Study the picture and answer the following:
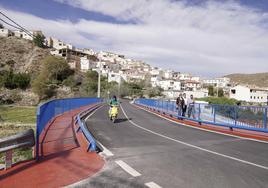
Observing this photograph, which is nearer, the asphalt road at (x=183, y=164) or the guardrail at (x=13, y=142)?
the asphalt road at (x=183, y=164)

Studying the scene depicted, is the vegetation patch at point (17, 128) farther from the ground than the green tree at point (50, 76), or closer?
closer

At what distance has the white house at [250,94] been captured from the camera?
11544 centimetres

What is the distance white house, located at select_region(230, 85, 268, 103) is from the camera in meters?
115

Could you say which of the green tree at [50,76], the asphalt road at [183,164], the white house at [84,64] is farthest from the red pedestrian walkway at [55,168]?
the white house at [84,64]

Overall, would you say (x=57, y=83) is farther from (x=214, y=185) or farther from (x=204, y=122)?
(x=214, y=185)

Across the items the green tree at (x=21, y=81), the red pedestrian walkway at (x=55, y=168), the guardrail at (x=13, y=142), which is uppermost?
the green tree at (x=21, y=81)

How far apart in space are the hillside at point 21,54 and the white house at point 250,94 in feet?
279

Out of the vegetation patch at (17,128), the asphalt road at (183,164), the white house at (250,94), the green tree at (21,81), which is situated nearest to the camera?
the asphalt road at (183,164)

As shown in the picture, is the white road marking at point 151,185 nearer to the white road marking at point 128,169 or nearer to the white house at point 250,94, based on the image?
the white road marking at point 128,169

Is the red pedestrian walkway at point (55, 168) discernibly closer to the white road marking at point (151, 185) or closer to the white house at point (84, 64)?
the white road marking at point (151, 185)

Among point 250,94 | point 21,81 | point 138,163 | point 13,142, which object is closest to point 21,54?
point 21,81

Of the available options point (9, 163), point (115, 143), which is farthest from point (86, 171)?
point (115, 143)

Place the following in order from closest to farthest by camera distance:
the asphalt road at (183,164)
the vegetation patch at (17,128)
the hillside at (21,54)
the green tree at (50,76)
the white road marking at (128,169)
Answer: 1. the asphalt road at (183,164)
2. the white road marking at (128,169)
3. the vegetation patch at (17,128)
4. the green tree at (50,76)
5. the hillside at (21,54)

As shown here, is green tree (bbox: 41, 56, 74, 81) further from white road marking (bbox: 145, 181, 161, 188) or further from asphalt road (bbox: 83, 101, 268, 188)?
white road marking (bbox: 145, 181, 161, 188)
